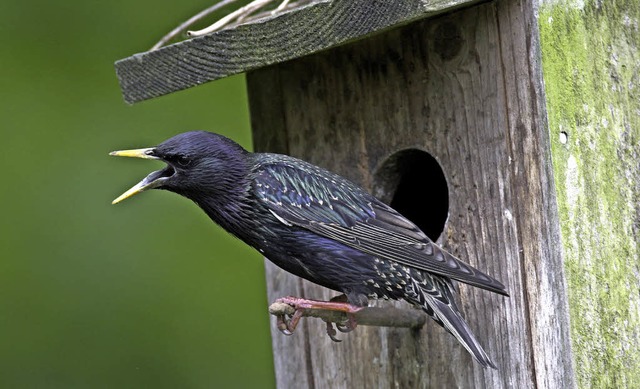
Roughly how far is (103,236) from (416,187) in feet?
6.08

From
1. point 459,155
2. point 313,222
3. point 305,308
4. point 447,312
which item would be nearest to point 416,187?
point 459,155

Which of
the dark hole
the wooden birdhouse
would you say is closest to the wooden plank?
the wooden birdhouse

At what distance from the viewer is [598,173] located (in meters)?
3.30

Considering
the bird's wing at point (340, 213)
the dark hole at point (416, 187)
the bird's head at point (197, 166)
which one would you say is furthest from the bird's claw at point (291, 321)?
the dark hole at point (416, 187)

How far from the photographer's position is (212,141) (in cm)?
345

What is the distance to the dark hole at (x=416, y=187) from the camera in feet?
12.0

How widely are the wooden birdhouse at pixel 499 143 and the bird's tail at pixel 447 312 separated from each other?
4.7 inches

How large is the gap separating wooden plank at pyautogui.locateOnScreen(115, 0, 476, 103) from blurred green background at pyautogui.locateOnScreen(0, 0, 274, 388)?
1846 millimetres

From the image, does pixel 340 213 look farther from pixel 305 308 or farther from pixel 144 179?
pixel 144 179

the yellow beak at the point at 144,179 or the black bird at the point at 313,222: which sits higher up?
the yellow beak at the point at 144,179

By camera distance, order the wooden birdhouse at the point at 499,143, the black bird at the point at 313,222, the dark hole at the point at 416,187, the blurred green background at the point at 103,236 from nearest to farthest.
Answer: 1. the wooden birdhouse at the point at 499,143
2. the black bird at the point at 313,222
3. the dark hole at the point at 416,187
4. the blurred green background at the point at 103,236

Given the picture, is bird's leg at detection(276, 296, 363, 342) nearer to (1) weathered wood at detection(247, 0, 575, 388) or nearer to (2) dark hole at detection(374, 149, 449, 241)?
(1) weathered wood at detection(247, 0, 575, 388)

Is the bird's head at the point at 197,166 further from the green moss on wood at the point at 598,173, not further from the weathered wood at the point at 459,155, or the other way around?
the green moss on wood at the point at 598,173

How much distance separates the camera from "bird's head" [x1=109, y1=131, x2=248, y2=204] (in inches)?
132
